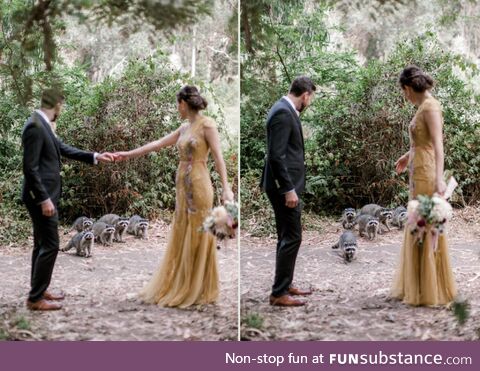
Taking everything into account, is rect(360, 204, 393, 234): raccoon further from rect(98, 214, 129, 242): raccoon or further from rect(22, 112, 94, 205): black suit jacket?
rect(22, 112, 94, 205): black suit jacket

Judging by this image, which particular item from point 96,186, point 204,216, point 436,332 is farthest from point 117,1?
point 436,332

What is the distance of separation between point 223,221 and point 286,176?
443 mm

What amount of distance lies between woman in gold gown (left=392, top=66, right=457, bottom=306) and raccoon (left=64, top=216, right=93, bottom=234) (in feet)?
5.76

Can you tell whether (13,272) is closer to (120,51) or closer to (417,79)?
(120,51)

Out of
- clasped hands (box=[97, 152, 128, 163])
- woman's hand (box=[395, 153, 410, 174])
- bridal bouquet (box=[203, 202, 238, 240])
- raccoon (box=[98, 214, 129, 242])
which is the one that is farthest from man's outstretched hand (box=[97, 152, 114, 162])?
woman's hand (box=[395, 153, 410, 174])

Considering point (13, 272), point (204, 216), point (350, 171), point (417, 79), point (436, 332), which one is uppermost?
point (417, 79)

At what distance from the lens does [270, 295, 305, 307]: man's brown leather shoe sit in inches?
162

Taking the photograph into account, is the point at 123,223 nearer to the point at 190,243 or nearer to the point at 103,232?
the point at 103,232

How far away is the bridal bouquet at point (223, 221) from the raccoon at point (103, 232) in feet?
1.76

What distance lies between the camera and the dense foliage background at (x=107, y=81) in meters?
4.14

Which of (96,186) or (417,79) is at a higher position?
(417,79)

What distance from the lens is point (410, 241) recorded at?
4145mm

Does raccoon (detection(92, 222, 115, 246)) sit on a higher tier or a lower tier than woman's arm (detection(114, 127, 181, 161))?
lower

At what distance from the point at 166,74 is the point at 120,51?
298 mm
